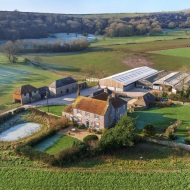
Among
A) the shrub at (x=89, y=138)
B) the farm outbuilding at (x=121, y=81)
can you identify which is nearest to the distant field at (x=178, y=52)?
the farm outbuilding at (x=121, y=81)

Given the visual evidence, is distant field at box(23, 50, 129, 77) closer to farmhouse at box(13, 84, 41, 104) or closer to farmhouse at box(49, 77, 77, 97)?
farmhouse at box(49, 77, 77, 97)

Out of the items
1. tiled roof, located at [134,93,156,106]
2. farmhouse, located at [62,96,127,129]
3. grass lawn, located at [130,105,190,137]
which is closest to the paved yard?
farmhouse, located at [62,96,127,129]

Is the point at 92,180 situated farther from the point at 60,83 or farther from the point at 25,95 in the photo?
the point at 60,83

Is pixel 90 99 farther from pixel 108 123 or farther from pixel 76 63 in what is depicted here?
pixel 76 63

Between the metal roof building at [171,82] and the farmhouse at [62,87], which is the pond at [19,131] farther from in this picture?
the metal roof building at [171,82]

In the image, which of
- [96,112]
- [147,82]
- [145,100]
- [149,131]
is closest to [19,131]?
[96,112]

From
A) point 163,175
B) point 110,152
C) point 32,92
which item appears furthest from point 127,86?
point 163,175
